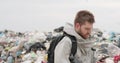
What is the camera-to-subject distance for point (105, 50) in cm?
824

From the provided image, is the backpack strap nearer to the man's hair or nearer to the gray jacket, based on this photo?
the gray jacket

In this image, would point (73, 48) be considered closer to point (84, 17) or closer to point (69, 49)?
point (69, 49)

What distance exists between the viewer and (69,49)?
2.73 meters

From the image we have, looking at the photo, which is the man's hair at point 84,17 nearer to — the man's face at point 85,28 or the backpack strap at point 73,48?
the man's face at point 85,28

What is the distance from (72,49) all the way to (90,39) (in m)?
0.22

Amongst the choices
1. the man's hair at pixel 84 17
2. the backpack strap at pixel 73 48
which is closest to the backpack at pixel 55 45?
the backpack strap at pixel 73 48

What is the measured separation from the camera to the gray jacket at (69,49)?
2.72m

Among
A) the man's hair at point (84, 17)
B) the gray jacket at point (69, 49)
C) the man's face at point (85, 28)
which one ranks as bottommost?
the gray jacket at point (69, 49)

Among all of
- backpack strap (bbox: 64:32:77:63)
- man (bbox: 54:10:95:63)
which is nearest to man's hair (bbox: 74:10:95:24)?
man (bbox: 54:10:95:63)

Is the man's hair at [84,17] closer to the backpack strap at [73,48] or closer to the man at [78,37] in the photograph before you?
the man at [78,37]

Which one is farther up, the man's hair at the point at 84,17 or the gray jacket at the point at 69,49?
the man's hair at the point at 84,17

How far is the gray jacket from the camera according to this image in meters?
2.72

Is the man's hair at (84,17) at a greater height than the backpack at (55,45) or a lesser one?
greater

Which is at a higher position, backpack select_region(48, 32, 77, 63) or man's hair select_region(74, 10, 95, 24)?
man's hair select_region(74, 10, 95, 24)
